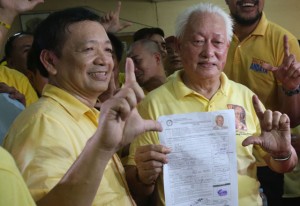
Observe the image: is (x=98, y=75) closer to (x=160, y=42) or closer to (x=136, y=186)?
(x=136, y=186)

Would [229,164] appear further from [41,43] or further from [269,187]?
[269,187]

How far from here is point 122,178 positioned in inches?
55.4

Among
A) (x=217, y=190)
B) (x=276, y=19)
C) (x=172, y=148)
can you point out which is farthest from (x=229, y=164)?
(x=276, y=19)

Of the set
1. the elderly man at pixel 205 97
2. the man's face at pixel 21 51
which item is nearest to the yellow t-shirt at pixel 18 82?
the man's face at pixel 21 51

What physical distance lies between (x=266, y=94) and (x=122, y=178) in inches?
46.7

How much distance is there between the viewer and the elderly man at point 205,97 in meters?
1.59

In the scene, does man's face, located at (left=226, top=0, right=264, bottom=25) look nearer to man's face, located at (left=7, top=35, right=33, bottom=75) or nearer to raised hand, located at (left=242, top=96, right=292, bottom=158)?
raised hand, located at (left=242, top=96, right=292, bottom=158)

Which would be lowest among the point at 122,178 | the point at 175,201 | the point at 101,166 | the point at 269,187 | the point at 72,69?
the point at 269,187

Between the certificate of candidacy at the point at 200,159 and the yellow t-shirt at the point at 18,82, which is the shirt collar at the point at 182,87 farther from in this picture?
the yellow t-shirt at the point at 18,82

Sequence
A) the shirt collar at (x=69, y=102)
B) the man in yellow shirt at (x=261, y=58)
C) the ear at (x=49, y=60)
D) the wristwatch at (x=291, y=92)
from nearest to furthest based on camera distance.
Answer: the shirt collar at (x=69, y=102)
the ear at (x=49, y=60)
the wristwatch at (x=291, y=92)
the man in yellow shirt at (x=261, y=58)

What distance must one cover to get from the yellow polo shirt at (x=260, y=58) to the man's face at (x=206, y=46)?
0.64 meters

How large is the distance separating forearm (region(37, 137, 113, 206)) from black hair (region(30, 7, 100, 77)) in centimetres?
52

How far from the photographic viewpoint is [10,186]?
0.67 metres

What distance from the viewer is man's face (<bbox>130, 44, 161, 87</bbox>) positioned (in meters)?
2.68
